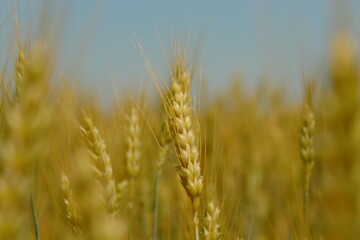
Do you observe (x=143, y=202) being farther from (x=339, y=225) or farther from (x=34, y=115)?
(x=339, y=225)

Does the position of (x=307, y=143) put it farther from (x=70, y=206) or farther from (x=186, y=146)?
(x=70, y=206)

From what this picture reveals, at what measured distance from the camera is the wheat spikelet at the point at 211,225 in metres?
1.45

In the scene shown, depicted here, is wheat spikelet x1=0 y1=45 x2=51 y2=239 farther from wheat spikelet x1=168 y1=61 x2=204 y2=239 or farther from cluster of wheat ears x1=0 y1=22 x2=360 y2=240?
wheat spikelet x1=168 y1=61 x2=204 y2=239

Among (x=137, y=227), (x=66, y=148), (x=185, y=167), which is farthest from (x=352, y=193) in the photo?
(x=137, y=227)

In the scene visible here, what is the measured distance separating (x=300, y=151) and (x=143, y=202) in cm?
96

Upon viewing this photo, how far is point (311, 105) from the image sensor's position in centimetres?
202

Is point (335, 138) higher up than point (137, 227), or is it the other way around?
point (335, 138)

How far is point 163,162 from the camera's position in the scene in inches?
79.0

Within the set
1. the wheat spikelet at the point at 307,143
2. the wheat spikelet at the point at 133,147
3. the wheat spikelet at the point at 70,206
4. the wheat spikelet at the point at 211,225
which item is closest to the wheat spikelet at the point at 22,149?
the wheat spikelet at the point at 70,206

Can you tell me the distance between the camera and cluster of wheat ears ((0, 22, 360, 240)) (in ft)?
2.47

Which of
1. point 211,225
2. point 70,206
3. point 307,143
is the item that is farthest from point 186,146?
point 307,143

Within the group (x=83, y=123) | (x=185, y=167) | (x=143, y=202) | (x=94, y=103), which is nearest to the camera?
(x=185, y=167)

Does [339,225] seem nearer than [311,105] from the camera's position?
Yes

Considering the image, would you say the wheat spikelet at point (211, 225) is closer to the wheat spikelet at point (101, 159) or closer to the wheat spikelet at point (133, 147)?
the wheat spikelet at point (101, 159)
